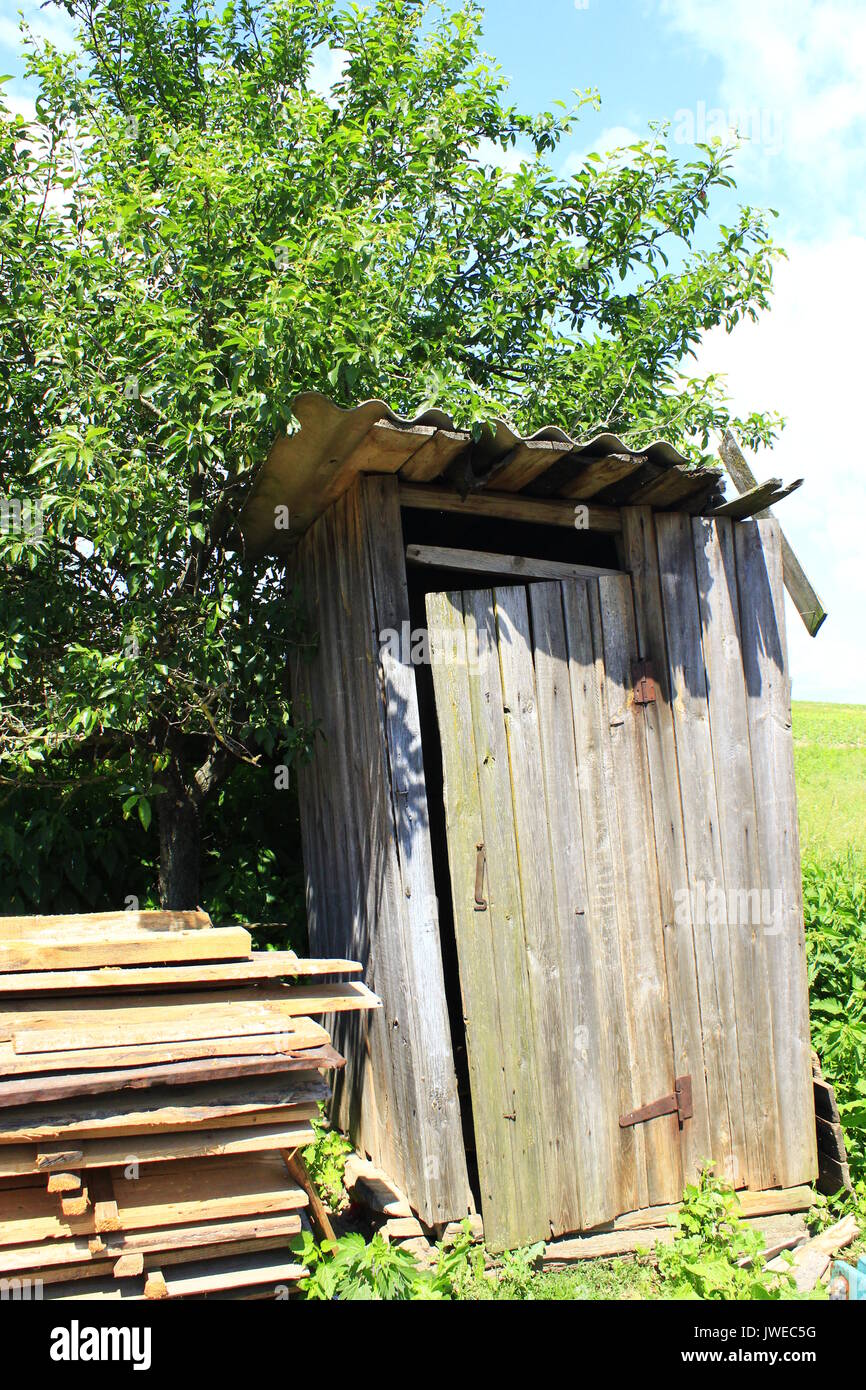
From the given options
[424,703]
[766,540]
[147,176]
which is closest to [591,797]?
[766,540]

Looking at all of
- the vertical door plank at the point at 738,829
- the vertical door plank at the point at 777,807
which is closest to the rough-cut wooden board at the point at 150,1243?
the vertical door plank at the point at 738,829

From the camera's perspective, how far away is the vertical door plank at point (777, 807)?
5.18 meters

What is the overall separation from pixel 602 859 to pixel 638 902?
30 cm

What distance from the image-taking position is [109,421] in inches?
226

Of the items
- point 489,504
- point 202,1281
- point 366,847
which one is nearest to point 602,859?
point 366,847

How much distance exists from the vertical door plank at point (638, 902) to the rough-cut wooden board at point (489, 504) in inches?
16.2

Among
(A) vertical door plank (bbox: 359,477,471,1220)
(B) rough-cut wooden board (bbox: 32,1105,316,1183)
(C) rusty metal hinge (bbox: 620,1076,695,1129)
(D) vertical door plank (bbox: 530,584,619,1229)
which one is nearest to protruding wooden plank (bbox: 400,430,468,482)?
(A) vertical door plank (bbox: 359,477,471,1220)

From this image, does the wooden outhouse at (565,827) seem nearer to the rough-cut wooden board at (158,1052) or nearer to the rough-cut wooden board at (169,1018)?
the rough-cut wooden board at (169,1018)

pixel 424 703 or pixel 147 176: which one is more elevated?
pixel 147 176

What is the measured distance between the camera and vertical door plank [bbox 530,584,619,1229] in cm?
458

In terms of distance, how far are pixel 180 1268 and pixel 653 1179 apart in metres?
2.15

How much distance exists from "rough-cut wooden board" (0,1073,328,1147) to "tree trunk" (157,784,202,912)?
109 inches

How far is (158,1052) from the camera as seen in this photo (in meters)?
3.79

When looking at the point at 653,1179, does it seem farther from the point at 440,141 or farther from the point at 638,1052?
the point at 440,141
